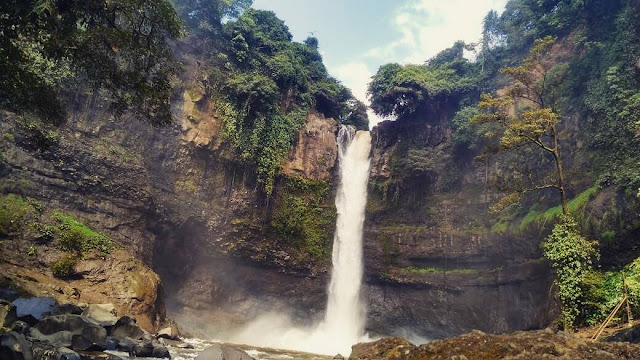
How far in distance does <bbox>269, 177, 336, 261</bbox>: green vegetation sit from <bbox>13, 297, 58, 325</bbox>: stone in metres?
16.8

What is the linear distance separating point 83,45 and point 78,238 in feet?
41.0

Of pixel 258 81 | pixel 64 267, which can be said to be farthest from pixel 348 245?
pixel 64 267

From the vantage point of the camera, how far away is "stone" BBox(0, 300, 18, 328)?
368 inches

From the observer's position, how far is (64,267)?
1672cm

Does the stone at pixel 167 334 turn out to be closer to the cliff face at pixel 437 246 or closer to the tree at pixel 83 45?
the tree at pixel 83 45

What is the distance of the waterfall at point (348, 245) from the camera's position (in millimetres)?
26992

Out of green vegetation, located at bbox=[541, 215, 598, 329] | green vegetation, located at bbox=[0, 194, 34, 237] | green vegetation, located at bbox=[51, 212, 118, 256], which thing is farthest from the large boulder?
green vegetation, located at bbox=[541, 215, 598, 329]

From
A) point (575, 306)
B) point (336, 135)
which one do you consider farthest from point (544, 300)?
point (336, 135)

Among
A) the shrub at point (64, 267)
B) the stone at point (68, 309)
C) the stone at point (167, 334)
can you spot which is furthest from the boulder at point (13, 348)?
the shrub at point (64, 267)

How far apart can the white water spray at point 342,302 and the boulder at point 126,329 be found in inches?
505

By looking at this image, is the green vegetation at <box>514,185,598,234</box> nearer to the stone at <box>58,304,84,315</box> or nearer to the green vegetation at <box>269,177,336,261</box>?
the green vegetation at <box>269,177,336,261</box>

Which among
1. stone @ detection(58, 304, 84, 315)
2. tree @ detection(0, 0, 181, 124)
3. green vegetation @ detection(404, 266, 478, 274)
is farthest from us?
green vegetation @ detection(404, 266, 478, 274)

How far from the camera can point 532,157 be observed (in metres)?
24.0

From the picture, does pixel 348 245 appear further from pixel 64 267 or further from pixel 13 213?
pixel 13 213
